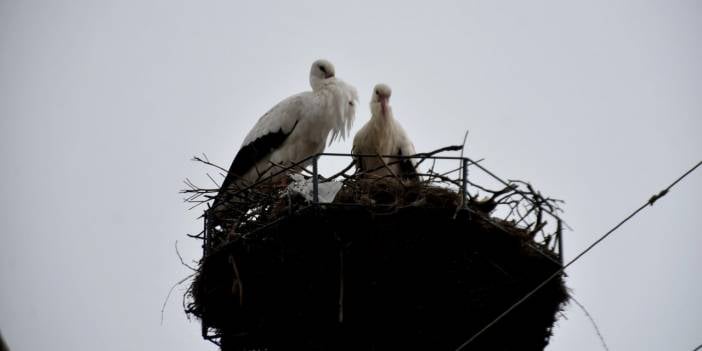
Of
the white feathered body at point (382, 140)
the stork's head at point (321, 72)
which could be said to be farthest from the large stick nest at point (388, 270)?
the stork's head at point (321, 72)

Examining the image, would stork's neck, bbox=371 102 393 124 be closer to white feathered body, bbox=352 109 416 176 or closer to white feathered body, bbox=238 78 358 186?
white feathered body, bbox=352 109 416 176

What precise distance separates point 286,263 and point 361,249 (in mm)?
419

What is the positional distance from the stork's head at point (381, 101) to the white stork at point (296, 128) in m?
0.31

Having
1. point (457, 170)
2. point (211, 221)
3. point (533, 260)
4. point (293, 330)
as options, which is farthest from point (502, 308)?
point (211, 221)

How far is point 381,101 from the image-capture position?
703 cm

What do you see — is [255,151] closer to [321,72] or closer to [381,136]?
[321,72]

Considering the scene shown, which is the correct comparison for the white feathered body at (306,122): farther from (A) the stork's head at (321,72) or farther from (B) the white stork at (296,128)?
(A) the stork's head at (321,72)

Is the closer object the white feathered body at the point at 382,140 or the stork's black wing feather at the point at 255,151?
the white feathered body at the point at 382,140

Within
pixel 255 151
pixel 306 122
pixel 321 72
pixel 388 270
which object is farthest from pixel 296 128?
pixel 388 270

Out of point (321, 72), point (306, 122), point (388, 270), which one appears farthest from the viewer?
point (321, 72)

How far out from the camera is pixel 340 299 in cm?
479

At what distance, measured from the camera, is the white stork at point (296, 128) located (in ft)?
23.7

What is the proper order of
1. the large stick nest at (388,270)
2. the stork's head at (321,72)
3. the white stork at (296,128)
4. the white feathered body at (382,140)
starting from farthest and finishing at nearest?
the stork's head at (321,72)
the white stork at (296,128)
the white feathered body at (382,140)
the large stick nest at (388,270)

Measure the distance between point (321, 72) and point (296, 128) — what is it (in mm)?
699
